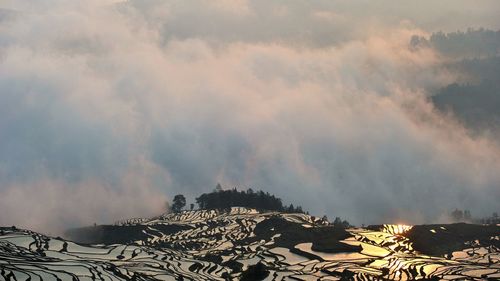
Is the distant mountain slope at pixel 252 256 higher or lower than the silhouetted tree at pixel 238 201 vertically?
lower

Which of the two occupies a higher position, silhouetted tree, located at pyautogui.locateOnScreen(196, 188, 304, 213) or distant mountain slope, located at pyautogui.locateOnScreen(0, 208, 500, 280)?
silhouetted tree, located at pyautogui.locateOnScreen(196, 188, 304, 213)

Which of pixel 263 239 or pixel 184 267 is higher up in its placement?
pixel 263 239

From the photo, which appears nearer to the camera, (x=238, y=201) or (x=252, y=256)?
(x=252, y=256)

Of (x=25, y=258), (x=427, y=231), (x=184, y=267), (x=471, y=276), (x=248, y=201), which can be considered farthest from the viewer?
(x=248, y=201)

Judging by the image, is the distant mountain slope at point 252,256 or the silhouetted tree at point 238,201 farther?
the silhouetted tree at point 238,201

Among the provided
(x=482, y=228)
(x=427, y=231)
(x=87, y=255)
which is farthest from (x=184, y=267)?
(x=482, y=228)

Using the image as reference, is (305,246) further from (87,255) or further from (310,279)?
(87,255)

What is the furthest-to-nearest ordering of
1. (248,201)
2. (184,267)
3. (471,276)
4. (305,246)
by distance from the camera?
(248,201) < (305,246) < (184,267) < (471,276)

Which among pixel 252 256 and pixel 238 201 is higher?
pixel 238 201
